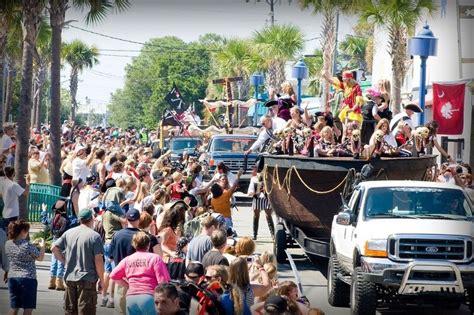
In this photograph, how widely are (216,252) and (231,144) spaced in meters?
24.1

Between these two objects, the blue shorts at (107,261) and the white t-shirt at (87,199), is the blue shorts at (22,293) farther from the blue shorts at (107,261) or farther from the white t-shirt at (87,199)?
the white t-shirt at (87,199)

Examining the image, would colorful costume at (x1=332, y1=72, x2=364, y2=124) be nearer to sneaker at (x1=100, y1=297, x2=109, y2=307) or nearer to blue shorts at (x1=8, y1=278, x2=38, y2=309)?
sneaker at (x1=100, y1=297, x2=109, y2=307)

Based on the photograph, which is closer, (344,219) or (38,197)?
(344,219)

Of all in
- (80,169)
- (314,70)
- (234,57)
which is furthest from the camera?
(234,57)

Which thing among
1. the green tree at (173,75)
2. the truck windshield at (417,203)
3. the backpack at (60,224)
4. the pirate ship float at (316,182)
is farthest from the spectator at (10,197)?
the green tree at (173,75)

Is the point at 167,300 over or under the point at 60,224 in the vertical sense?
over

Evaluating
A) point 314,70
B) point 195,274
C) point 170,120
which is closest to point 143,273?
point 195,274

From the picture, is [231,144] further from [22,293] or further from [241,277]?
[241,277]

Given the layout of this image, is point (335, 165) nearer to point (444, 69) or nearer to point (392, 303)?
point (392, 303)

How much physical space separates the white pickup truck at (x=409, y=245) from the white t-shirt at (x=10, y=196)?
549 centimetres

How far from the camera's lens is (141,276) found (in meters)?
10.5

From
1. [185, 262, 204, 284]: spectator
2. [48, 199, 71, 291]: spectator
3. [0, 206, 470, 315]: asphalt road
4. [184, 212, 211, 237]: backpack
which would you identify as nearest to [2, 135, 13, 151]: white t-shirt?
[0, 206, 470, 315]: asphalt road

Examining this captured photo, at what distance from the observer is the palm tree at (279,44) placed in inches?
2162

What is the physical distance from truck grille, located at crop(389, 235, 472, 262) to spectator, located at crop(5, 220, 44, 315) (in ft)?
14.2
